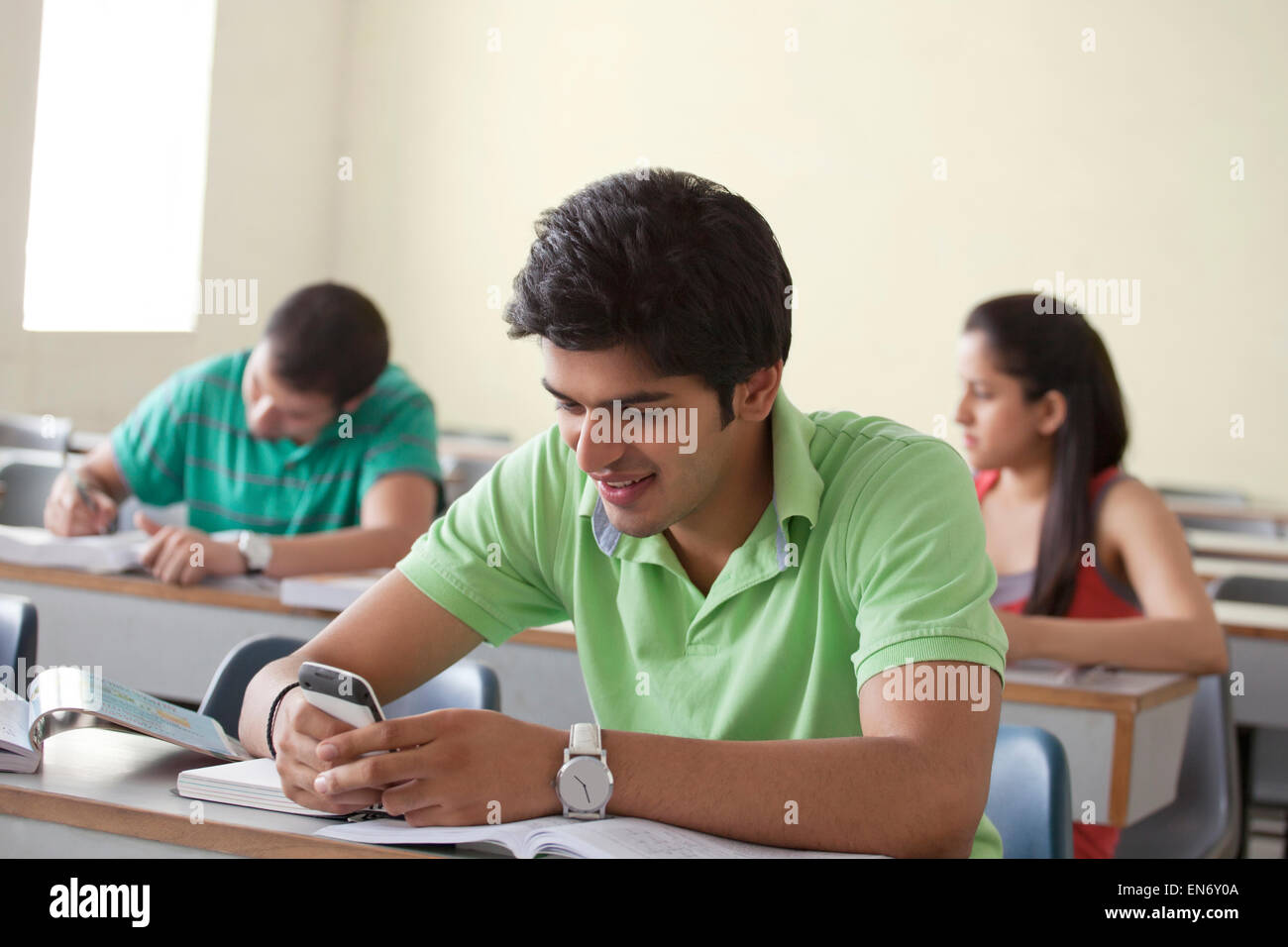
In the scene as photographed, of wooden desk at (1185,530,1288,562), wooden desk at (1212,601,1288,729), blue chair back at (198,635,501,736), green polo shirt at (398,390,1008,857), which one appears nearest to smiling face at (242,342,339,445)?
blue chair back at (198,635,501,736)

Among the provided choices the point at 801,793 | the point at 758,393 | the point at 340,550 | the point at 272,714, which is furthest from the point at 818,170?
the point at 801,793

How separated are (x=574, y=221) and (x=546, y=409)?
20.7 feet

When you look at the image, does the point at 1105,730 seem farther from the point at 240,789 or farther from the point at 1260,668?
the point at 240,789

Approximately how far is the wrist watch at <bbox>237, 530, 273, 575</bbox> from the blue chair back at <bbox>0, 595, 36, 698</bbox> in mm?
666

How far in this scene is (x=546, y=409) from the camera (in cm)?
755

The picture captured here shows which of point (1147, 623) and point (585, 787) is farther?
point (1147, 623)

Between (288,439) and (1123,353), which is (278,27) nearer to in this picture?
(1123,353)

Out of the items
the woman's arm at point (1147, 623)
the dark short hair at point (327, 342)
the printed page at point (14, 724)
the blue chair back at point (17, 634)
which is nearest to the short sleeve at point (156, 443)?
the dark short hair at point (327, 342)

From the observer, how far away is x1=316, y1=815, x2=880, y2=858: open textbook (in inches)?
41.4

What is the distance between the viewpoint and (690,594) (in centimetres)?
142

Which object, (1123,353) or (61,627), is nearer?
(61,627)

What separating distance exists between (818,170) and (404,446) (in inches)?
189

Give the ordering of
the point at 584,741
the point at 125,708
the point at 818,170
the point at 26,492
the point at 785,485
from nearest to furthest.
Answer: the point at 584,741
the point at 125,708
the point at 785,485
the point at 26,492
the point at 818,170

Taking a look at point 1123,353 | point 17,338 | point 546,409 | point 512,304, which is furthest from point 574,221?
point 546,409
